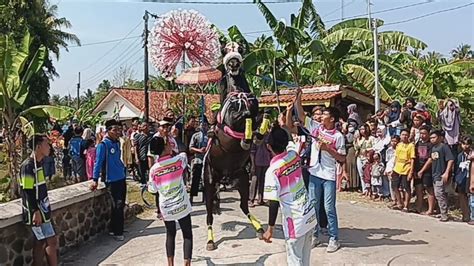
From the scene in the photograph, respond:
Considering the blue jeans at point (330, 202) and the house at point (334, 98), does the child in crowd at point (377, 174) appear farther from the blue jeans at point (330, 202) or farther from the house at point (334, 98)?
the blue jeans at point (330, 202)

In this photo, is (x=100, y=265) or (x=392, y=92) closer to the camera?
(x=100, y=265)

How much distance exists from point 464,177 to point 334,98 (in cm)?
638

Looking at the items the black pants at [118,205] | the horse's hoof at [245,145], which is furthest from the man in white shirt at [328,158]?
the black pants at [118,205]

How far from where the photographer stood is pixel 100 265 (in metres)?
6.49

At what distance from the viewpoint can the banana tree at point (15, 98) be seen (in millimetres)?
11984

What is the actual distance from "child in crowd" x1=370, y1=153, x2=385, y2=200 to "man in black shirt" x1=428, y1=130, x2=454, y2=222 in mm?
1856

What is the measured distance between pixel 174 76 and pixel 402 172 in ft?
14.2

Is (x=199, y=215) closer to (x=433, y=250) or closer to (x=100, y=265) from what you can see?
(x=100, y=265)

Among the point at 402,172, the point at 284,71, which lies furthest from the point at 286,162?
the point at 284,71

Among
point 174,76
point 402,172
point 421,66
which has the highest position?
point 421,66

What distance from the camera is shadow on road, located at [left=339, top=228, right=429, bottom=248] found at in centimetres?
687

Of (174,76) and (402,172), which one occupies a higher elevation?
(174,76)

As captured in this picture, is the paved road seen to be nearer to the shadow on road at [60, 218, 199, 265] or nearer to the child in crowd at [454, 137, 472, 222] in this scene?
the shadow on road at [60, 218, 199, 265]

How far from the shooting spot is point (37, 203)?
18.4 ft
